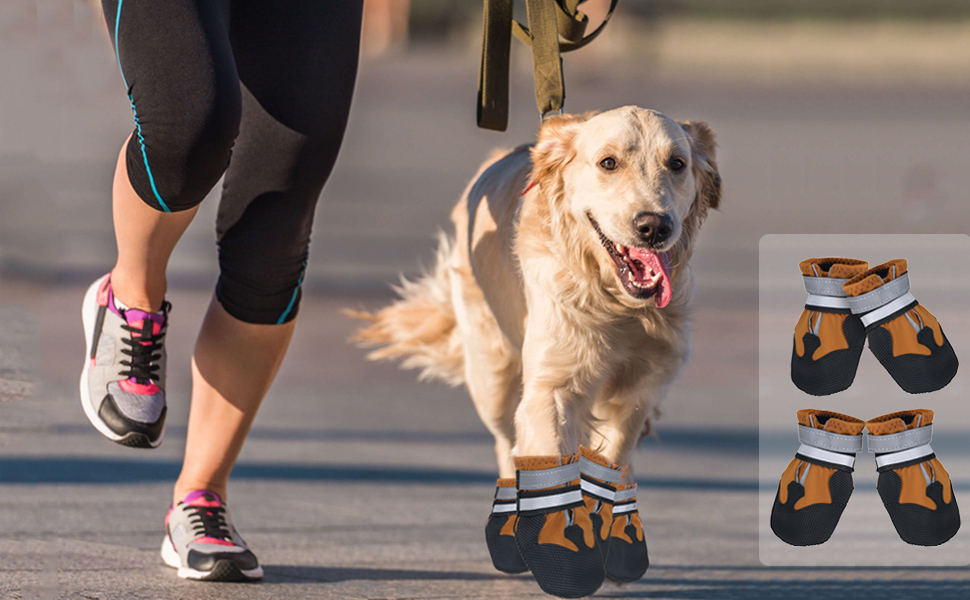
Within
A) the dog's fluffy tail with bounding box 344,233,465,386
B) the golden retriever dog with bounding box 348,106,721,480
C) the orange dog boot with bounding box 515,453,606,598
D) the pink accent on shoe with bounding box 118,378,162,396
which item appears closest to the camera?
the orange dog boot with bounding box 515,453,606,598

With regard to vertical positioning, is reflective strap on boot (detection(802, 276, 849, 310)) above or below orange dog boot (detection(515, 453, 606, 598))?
above

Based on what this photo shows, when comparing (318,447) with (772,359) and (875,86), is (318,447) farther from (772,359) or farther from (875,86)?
(875,86)

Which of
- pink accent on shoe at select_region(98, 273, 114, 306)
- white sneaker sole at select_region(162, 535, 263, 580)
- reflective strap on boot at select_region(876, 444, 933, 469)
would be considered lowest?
white sneaker sole at select_region(162, 535, 263, 580)

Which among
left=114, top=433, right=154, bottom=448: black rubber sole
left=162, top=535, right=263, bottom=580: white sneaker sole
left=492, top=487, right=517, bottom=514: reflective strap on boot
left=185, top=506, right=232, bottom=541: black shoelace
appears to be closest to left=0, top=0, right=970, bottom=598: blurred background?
left=162, top=535, right=263, bottom=580: white sneaker sole

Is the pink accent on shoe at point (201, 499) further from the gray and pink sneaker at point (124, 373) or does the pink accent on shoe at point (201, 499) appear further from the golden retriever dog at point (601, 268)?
the golden retriever dog at point (601, 268)

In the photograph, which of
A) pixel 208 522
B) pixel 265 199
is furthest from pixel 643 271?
pixel 208 522

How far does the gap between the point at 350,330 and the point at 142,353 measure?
5.44m

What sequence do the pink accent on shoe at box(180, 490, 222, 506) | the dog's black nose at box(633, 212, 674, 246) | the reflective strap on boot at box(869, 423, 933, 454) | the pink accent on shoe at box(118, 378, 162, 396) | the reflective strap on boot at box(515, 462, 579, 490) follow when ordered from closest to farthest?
the reflective strap on boot at box(515, 462, 579, 490) < the reflective strap on boot at box(869, 423, 933, 454) < the dog's black nose at box(633, 212, 674, 246) < the pink accent on shoe at box(118, 378, 162, 396) < the pink accent on shoe at box(180, 490, 222, 506)

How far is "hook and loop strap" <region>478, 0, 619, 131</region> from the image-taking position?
2967mm

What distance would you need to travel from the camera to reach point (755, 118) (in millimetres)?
28938

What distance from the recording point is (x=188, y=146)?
2.56 metres

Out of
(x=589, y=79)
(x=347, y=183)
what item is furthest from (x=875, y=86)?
(x=347, y=183)

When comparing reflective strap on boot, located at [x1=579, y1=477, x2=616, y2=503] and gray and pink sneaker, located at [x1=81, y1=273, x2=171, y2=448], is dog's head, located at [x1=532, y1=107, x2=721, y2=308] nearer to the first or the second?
reflective strap on boot, located at [x1=579, y1=477, x2=616, y2=503]

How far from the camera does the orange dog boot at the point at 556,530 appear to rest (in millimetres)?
2297
